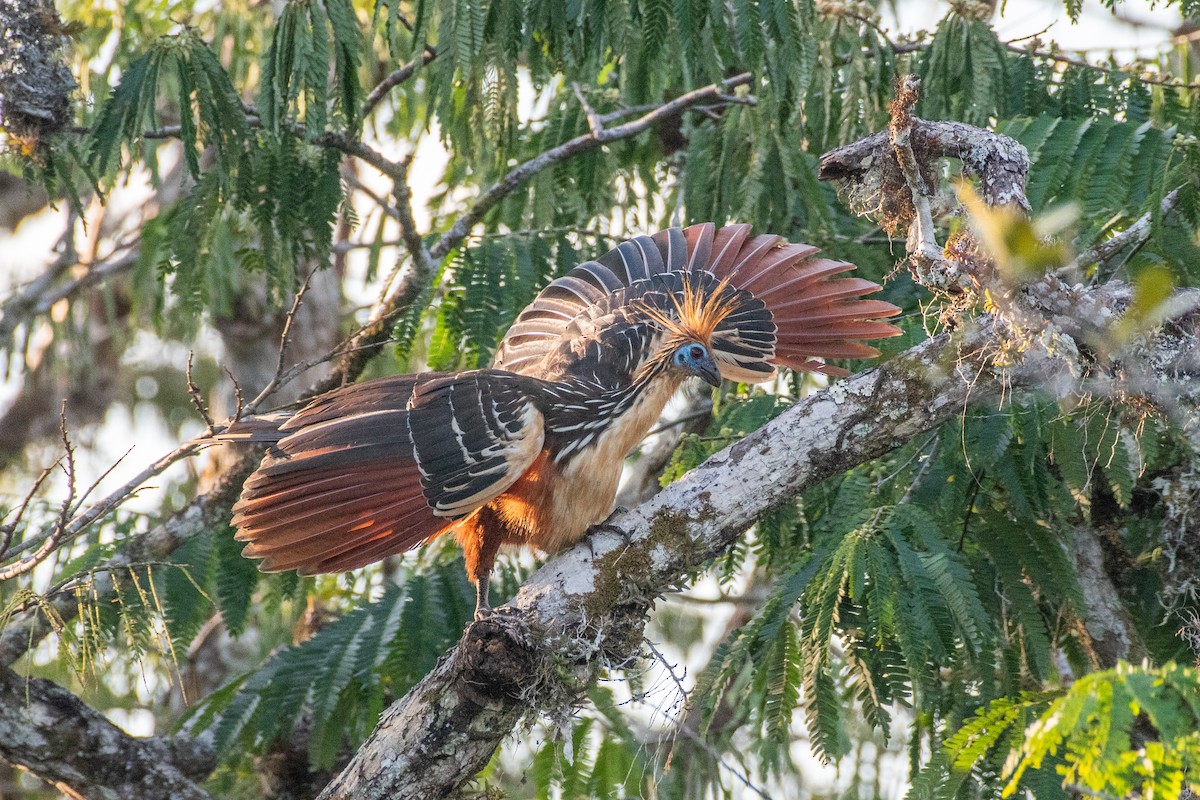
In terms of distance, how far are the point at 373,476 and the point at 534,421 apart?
0.50 metres

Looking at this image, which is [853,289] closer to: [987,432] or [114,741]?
[987,432]

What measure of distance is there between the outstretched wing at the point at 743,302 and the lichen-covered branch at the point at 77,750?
1.94m

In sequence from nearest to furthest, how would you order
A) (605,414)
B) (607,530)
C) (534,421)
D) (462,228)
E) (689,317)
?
(607,530)
(534,421)
(605,414)
(689,317)
(462,228)

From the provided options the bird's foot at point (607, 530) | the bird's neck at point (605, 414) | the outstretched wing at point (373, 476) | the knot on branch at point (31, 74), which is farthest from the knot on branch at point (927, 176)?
the knot on branch at point (31, 74)

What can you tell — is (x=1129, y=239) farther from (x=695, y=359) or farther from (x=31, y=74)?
(x=31, y=74)

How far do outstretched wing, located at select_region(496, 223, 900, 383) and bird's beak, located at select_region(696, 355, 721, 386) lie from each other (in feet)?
0.85

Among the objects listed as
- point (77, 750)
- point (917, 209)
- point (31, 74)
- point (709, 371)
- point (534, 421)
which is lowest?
point (77, 750)

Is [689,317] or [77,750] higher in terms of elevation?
[689,317]

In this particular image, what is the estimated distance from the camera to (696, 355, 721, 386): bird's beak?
388cm

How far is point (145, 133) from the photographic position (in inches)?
174

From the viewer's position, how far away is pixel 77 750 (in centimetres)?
427

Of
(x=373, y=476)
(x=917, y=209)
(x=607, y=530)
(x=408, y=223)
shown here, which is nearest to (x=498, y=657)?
(x=607, y=530)

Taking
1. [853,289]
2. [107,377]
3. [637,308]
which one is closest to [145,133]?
[637,308]

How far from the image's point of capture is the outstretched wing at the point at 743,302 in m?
4.11
